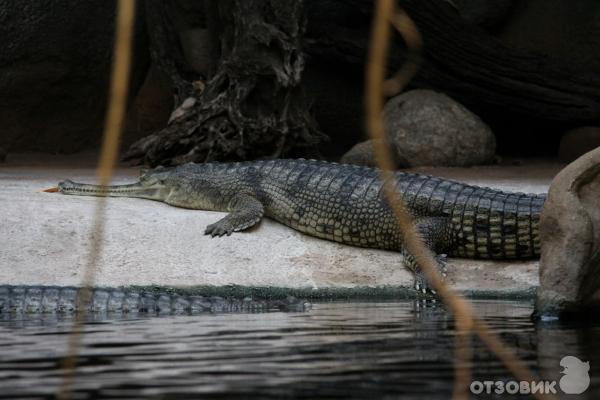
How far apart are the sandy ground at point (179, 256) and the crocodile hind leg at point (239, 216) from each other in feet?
0.21

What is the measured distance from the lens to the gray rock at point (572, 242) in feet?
15.8

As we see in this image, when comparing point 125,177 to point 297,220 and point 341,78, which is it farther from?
point 341,78

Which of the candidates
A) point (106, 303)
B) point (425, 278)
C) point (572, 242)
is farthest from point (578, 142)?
point (106, 303)

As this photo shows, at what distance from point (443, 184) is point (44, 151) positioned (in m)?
7.06

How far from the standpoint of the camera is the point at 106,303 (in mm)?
5188

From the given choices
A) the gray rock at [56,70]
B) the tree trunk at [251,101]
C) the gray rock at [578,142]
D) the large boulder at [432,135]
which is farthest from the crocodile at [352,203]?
the gray rock at [578,142]

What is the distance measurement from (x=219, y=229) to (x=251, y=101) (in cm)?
396

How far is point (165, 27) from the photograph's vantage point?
12.2m

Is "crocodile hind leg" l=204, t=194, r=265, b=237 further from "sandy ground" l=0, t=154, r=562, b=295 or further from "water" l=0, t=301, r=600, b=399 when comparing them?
"water" l=0, t=301, r=600, b=399

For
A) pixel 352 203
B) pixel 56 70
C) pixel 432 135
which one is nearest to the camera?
pixel 352 203

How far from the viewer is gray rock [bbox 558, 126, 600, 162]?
11828 mm

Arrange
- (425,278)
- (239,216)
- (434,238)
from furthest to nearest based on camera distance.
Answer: (239,216) < (434,238) < (425,278)

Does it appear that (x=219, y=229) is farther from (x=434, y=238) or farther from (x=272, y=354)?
(x=272, y=354)

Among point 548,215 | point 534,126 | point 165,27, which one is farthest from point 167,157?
point 548,215
